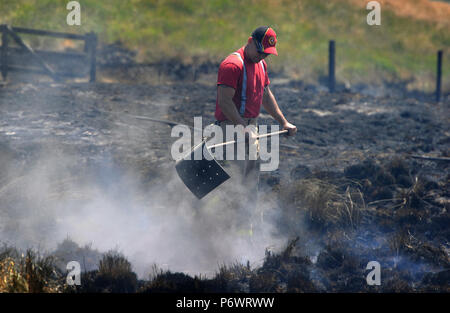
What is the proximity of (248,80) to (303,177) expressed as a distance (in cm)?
264

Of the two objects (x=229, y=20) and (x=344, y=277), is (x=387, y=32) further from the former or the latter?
(x=344, y=277)

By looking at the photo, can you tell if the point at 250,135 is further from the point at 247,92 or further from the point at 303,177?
the point at 303,177

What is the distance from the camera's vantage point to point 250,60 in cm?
459

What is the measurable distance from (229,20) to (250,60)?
64.1 feet

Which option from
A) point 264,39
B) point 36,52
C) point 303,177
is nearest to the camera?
point 264,39

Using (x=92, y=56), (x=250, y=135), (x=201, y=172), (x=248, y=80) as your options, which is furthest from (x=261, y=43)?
(x=92, y=56)

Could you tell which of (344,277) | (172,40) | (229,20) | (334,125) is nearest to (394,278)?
(344,277)

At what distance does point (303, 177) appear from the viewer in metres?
6.85

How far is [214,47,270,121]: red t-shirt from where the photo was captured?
14.5 feet

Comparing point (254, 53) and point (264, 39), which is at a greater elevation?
point (264, 39)

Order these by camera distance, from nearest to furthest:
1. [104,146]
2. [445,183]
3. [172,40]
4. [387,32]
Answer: [445,183] → [104,146] → [172,40] → [387,32]

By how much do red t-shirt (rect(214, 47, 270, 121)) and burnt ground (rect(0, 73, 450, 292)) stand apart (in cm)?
149

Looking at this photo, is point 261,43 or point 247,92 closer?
point 261,43

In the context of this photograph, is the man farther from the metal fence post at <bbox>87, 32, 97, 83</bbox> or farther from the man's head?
the metal fence post at <bbox>87, 32, 97, 83</bbox>
